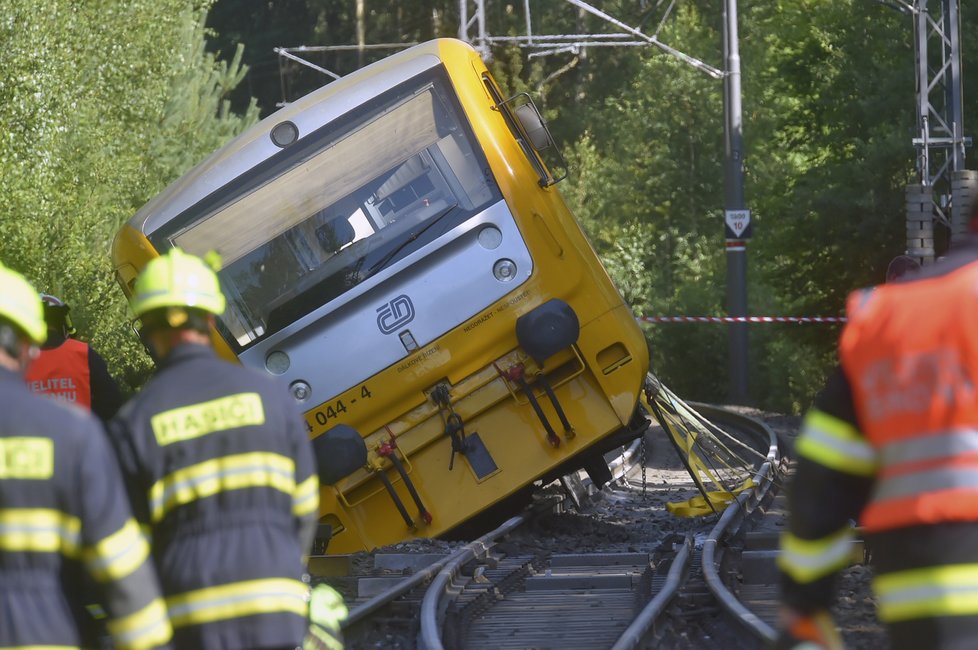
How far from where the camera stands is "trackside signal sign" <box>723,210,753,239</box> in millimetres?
25266

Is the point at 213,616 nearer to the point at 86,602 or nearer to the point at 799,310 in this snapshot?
the point at 86,602

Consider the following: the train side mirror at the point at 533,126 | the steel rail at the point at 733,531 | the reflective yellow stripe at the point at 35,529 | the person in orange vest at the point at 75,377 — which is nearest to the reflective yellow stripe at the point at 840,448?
the reflective yellow stripe at the point at 35,529

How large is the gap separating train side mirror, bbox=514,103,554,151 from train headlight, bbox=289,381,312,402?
2.20 metres

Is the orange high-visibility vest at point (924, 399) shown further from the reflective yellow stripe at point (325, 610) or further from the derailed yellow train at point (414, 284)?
the derailed yellow train at point (414, 284)

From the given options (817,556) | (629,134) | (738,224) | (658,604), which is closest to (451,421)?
(658,604)

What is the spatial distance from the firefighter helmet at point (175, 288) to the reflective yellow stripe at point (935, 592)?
1675 mm

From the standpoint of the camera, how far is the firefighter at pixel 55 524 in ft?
10.9

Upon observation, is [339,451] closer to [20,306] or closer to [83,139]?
[20,306]

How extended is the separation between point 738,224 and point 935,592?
74.4 feet

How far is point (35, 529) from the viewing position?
3324 mm

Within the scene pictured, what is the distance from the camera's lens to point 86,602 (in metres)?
3.51

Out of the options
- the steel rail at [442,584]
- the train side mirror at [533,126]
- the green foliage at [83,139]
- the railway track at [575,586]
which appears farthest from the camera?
the green foliage at [83,139]

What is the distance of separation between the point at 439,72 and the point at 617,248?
35.1 meters

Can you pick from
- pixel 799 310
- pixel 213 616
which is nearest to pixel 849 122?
pixel 799 310
